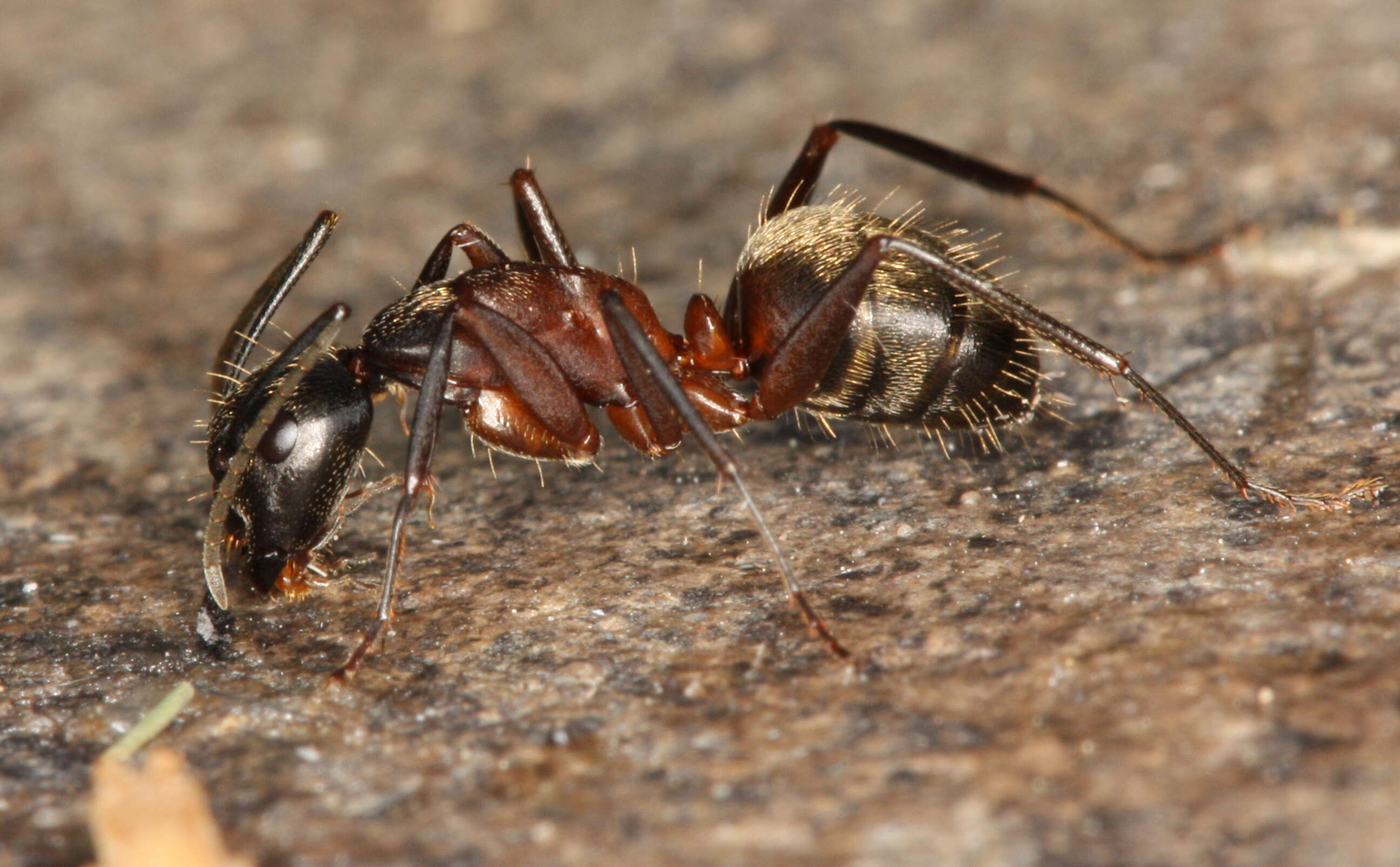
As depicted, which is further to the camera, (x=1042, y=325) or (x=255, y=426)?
(x=1042, y=325)

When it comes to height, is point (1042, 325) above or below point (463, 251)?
below

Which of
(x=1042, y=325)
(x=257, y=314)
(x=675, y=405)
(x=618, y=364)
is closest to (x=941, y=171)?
(x=1042, y=325)

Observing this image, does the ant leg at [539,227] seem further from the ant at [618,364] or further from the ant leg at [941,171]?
the ant leg at [941,171]

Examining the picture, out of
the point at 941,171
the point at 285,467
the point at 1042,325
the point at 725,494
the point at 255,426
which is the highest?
the point at 941,171

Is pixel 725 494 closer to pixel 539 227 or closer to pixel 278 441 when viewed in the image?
pixel 539 227

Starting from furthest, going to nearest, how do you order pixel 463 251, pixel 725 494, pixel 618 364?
pixel 463 251
pixel 618 364
pixel 725 494

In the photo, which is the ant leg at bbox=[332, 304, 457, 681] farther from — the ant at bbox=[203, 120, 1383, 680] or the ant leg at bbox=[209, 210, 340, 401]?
the ant leg at bbox=[209, 210, 340, 401]

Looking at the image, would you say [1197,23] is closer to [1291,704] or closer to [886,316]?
[886,316]
